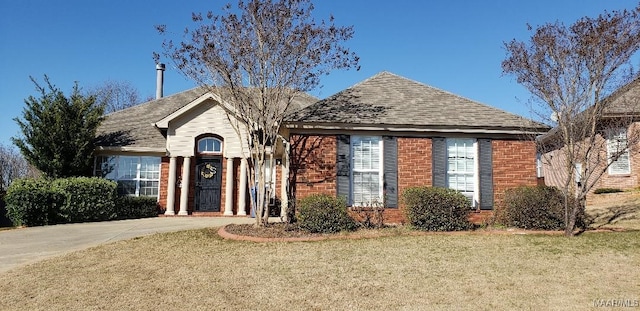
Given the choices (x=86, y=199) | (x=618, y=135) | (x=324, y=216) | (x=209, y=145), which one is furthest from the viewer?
(x=209, y=145)

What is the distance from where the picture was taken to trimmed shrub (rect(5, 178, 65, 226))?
41.3ft

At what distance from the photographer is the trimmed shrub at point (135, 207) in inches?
588

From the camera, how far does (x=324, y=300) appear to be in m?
5.44

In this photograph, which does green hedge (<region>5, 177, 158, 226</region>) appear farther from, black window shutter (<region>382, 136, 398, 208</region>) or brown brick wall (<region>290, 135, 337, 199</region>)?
black window shutter (<region>382, 136, 398, 208</region>)

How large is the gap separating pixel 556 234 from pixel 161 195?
13262 mm

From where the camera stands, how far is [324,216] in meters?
9.37

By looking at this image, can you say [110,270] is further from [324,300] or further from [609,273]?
[609,273]

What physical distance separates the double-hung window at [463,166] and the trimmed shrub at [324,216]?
11.2ft

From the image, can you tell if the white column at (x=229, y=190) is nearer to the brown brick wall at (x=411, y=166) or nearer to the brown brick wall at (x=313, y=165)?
the brown brick wall at (x=313, y=165)

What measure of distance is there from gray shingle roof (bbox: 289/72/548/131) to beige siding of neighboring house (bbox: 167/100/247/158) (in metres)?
5.33

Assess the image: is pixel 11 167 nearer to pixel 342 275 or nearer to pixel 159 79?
pixel 159 79

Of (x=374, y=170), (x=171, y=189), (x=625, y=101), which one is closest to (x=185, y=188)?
(x=171, y=189)

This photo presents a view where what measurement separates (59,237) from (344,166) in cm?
745

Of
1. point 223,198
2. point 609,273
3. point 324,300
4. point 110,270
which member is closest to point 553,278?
point 609,273
